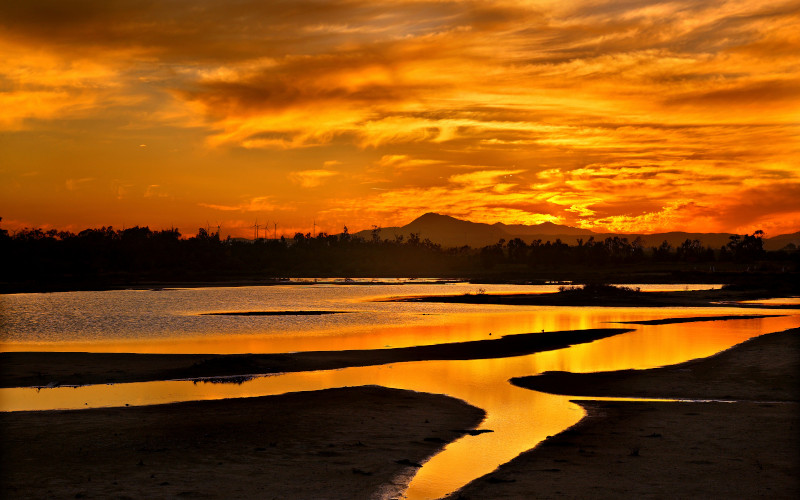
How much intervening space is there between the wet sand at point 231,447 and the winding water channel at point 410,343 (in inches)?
53.5

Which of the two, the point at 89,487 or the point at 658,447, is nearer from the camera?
the point at 89,487

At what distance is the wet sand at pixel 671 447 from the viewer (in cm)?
1573

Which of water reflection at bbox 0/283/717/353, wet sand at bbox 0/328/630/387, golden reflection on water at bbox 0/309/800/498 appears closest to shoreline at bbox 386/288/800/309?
water reflection at bbox 0/283/717/353

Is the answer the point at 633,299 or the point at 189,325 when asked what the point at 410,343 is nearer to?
the point at 189,325

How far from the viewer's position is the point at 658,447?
1928 cm

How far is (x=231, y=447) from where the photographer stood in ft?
63.7

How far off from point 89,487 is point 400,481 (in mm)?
6892

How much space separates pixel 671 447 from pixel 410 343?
100ft

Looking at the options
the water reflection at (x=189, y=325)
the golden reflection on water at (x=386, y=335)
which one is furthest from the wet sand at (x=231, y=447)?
the water reflection at (x=189, y=325)

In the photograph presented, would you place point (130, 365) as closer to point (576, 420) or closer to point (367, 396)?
point (367, 396)

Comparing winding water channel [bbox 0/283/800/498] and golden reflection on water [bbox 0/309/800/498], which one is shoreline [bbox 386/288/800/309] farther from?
golden reflection on water [bbox 0/309/800/498]

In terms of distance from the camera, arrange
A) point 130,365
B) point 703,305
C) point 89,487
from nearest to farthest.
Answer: point 89,487, point 130,365, point 703,305

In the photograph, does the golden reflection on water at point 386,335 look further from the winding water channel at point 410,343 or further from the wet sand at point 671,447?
the wet sand at point 671,447

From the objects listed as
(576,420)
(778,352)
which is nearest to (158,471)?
(576,420)
